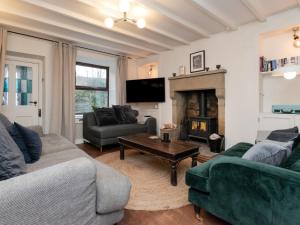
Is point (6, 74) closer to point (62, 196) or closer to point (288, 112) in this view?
point (62, 196)

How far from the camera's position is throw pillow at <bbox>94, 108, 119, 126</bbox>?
4126 millimetres

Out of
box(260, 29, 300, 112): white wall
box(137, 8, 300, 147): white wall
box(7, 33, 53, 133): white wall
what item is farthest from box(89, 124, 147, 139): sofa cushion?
box(260, 29, 300, 112): white wall

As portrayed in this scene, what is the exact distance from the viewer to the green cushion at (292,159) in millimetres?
1516

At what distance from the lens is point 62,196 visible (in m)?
1.03

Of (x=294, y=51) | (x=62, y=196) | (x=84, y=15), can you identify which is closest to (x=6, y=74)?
(x=84, y=15)

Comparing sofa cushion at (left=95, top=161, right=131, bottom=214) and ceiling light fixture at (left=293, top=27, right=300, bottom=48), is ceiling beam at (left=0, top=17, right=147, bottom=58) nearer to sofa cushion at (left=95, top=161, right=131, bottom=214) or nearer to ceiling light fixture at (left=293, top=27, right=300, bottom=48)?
sofa cushion at (left=95, top=161, right=131, bottom=214)

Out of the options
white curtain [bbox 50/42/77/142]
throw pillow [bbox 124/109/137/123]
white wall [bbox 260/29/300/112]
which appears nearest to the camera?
white wall [bbox 260/29/300/112]

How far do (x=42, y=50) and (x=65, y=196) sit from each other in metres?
3.91

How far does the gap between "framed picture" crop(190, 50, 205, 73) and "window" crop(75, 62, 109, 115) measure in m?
2.58

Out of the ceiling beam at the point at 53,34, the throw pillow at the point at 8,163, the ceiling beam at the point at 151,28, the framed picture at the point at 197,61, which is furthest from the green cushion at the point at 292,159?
the ceiling beam at the point at 53,34

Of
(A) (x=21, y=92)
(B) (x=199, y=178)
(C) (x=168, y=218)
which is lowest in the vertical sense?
(C) (x=168, y=218)

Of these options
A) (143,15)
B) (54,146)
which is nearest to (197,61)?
(143,15)

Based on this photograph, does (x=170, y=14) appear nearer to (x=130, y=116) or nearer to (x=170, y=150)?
(x=170, y=150)

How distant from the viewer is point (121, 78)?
523 cm
